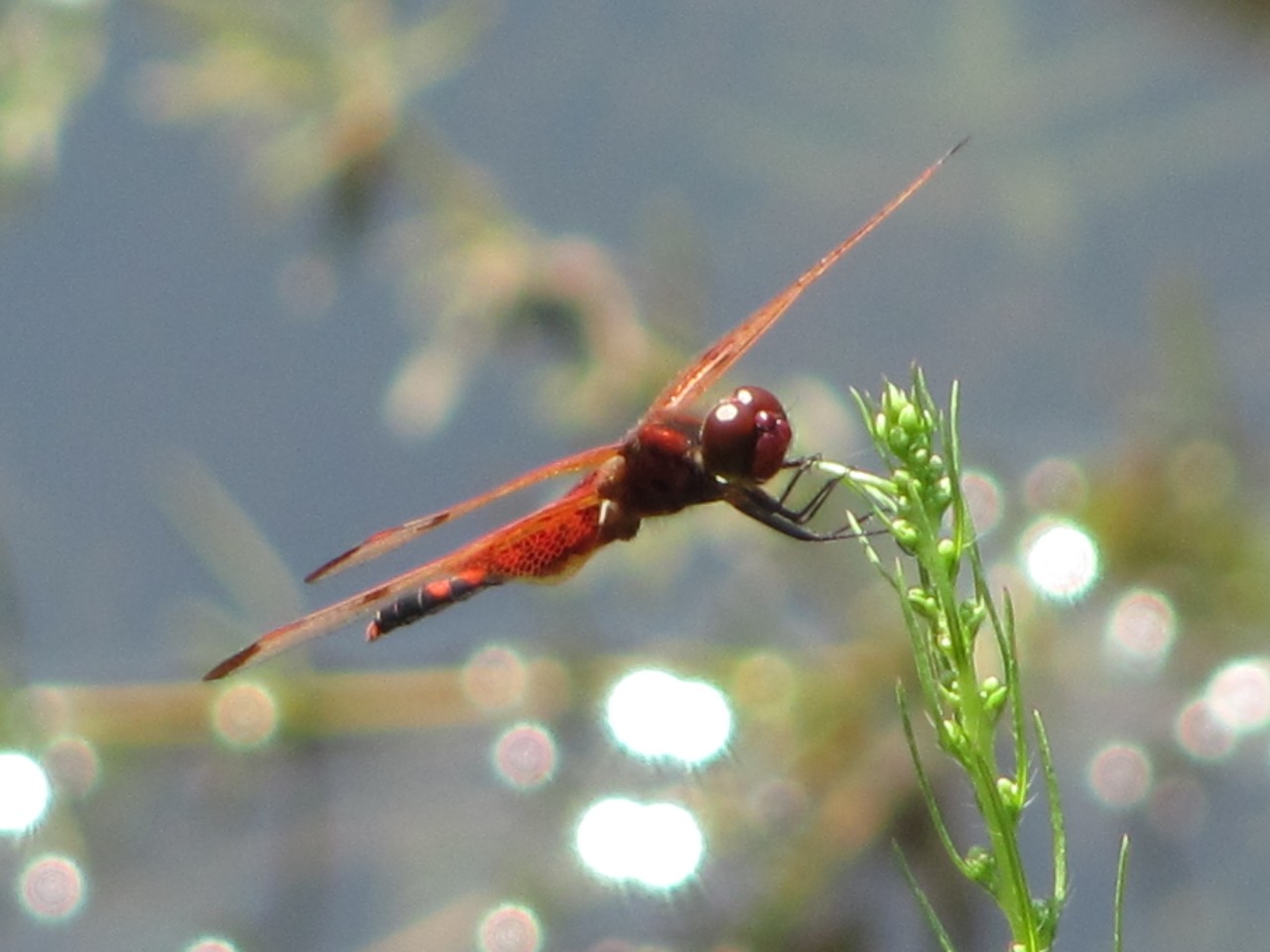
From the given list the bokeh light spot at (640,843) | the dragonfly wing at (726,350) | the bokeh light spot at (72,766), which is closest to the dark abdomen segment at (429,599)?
the dragonfly wing at (726,350)

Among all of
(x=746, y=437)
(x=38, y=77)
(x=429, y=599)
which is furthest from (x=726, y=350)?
(x=38, y=77)

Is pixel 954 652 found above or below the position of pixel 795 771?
below

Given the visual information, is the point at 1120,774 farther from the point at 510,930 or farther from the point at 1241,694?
the point at 510,930

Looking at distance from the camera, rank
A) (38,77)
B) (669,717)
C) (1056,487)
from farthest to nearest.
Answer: (38,77) < (1056,487) < (669,717)

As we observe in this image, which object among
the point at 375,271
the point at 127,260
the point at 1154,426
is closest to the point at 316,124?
the point at 375,271

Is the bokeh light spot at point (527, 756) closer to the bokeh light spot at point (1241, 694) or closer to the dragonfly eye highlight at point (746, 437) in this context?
the bokeh light spot at point (1241, 694)

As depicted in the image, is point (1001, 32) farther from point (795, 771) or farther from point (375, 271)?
point (795, 771)
